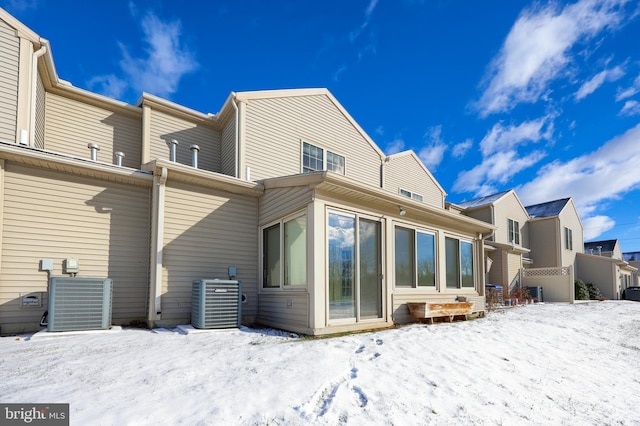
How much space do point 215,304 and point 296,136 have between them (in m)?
5.53

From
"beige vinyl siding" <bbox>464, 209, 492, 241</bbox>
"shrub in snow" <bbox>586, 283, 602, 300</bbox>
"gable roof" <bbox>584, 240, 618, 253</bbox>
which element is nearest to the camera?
"beige vinyl siding" <bbox>464, 209, 492, 241</bbox>

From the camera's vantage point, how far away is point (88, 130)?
8.30 meters

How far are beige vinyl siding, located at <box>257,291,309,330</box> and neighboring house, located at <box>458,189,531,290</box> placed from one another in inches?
469

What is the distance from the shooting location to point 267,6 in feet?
33.8

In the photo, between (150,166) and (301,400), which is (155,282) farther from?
(301,400)

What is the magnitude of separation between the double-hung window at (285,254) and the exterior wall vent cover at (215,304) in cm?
81

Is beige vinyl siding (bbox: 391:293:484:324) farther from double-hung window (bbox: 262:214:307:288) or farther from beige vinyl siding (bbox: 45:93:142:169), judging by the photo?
beige vinyl siding (bbox: 45:93:142:169)

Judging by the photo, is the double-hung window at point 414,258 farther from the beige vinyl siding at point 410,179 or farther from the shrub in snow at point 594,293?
the shrub in snow at point 594,293

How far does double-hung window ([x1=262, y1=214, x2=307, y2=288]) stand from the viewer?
6176 millimetres

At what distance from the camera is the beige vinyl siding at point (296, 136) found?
9055mm

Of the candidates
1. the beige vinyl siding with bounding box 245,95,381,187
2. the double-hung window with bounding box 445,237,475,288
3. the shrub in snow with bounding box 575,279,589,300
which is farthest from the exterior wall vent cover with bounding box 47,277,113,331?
the shrub in snow with bounding box 575,279,589,300

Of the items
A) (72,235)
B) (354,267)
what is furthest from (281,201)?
(72,235)

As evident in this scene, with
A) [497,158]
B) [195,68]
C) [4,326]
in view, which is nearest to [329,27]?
[195,68]

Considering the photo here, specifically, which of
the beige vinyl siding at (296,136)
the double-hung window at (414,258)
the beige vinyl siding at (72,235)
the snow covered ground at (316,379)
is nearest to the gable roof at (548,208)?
the beige vinyl siding at (296,136)
